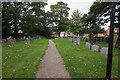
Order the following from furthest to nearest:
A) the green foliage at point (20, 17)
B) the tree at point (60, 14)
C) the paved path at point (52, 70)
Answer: the tree at point (60, 14) < the green foliage at point (20, 17) < the paved path at point (52, 70)

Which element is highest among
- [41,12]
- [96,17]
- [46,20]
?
[41,12]

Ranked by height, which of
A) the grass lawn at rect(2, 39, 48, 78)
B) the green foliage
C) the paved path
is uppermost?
the green foliage

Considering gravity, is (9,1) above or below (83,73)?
above

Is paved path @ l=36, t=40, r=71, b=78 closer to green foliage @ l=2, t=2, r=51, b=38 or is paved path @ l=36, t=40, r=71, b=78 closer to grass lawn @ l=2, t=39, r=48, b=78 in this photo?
grass lawn @ l=2, t=39, r=48, b=78

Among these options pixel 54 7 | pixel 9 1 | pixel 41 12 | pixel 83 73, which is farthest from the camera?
pixel 54 7

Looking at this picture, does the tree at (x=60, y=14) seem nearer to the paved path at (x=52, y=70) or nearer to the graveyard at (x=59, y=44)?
the graveyard at (x=59, y=44)

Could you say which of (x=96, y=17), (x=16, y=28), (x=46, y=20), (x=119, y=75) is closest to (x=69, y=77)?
(x=119, y=75)

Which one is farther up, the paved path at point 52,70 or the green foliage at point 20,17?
the green foliage at point 20,17

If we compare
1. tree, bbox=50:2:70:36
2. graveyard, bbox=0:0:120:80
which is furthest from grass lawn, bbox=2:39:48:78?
tree, bbox=50:2:70:36

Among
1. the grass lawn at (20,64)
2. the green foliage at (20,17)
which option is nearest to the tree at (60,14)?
the green foliage at (20,17)

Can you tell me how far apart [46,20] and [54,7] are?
11292 millimetres

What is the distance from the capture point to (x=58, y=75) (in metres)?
3.69

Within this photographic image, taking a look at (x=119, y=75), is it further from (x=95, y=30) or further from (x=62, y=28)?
(x=62, y=28)

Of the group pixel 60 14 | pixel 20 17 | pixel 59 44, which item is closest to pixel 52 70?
pixel 59 44
